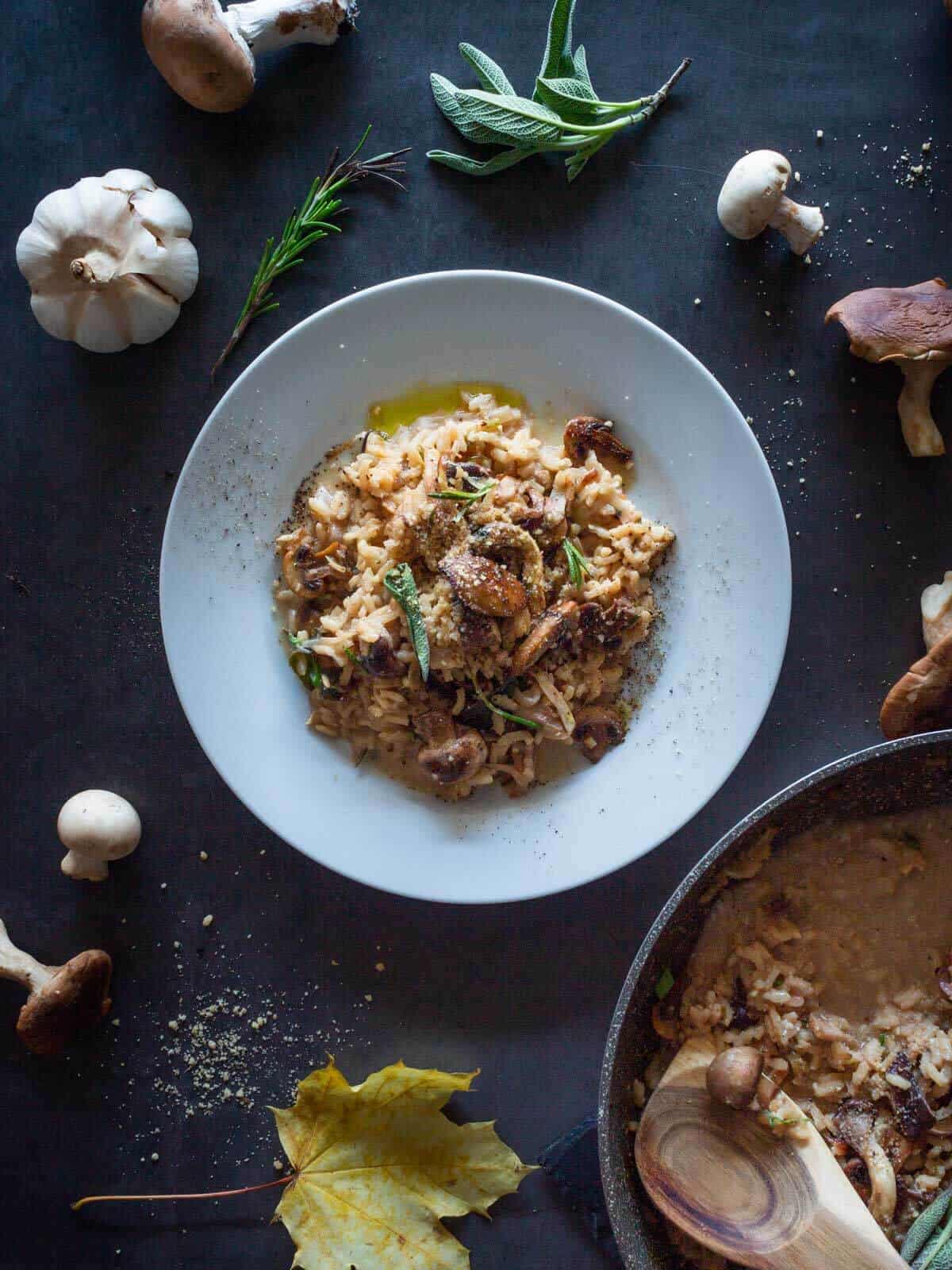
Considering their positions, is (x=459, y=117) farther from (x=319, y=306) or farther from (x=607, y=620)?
(x=607, y=620)

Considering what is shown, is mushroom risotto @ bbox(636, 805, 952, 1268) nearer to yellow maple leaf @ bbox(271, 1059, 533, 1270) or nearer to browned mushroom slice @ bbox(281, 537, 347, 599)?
yellow maple leaf @ bbox(271, 1059, 533, 1270)

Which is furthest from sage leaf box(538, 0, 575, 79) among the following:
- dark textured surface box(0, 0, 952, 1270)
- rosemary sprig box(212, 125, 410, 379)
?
rosemary sprig box(212, 125, 410, 379)

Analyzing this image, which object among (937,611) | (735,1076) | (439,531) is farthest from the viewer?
(937,611)

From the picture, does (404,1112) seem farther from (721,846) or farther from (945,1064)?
(945,1064)

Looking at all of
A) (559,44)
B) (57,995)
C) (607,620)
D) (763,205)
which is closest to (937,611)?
(607,620)

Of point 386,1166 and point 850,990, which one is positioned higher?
point 850,990
